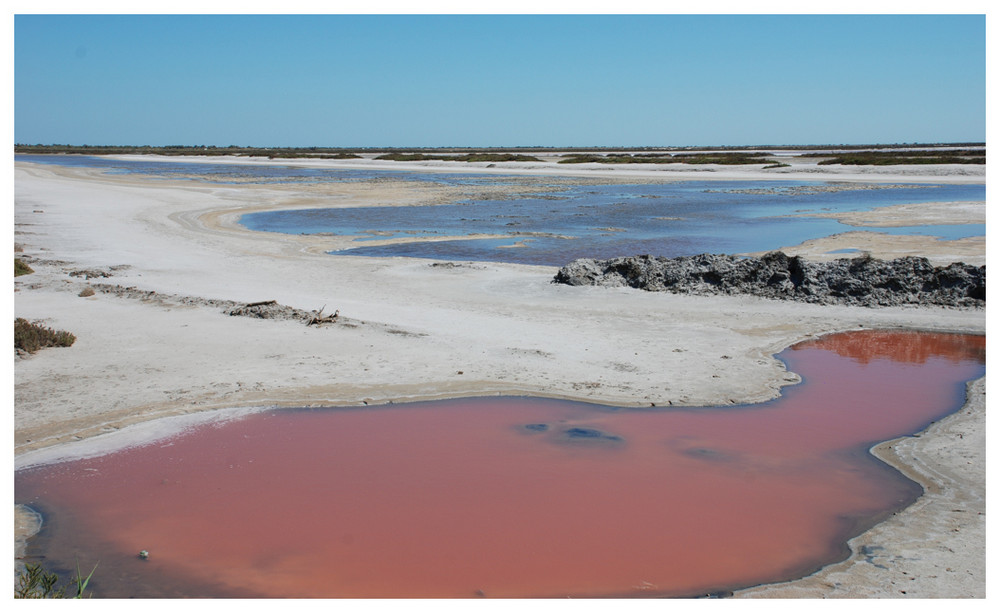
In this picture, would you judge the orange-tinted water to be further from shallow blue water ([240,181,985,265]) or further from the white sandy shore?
shallow blue water ([240,181,985,265])

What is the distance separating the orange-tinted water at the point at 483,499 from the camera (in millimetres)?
5512

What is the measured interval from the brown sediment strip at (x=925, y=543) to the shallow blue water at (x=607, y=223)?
12.8 metres

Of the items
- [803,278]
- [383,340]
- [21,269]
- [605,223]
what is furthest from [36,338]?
[605,223]

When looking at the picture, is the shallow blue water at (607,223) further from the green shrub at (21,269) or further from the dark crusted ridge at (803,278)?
the green shrub at (21,269)

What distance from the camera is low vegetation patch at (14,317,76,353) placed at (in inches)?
400

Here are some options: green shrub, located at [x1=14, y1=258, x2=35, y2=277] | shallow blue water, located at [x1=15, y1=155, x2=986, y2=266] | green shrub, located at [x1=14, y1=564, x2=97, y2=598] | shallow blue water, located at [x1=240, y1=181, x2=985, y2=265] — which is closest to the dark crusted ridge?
shallow blue water, located at [x1=15, y1=155, x2=986, y2=266]

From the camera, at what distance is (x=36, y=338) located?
1030cm

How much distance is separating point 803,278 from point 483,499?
10.1m

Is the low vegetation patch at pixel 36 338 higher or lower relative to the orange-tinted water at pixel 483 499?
higher

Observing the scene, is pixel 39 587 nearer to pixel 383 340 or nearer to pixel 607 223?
pixel 383 340

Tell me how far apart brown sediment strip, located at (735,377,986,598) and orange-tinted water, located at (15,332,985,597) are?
20cm

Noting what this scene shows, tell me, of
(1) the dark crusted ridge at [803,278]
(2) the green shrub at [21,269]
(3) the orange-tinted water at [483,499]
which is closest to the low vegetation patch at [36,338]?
(3) the orange-tinted water at [483,499]

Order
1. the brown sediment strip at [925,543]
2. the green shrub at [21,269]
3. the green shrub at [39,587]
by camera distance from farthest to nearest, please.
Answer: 1. the green shrub at [21,269]
2. the brown sediment strip at [925,543]
3. the green shrub at [39,587]

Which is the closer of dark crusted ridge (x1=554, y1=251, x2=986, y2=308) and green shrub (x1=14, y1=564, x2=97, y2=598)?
green shrub (x1=14, y1=564, x2=97, y2=598)
